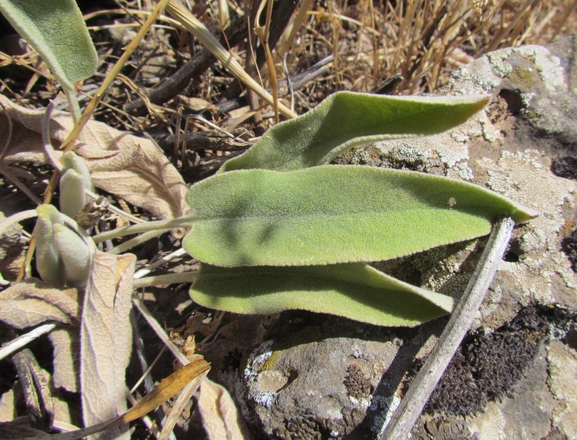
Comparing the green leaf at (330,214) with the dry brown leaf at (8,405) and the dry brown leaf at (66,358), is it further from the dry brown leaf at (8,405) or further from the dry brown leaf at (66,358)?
the dry brown leaf at (8,405)

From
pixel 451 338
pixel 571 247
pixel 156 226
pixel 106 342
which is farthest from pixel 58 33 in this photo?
pixel 571 247

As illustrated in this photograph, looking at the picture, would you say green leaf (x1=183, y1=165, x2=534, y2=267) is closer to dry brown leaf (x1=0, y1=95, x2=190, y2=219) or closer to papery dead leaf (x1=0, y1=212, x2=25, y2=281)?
dry brown leaf (x1=0, y1=95, x2=190, y2=219)

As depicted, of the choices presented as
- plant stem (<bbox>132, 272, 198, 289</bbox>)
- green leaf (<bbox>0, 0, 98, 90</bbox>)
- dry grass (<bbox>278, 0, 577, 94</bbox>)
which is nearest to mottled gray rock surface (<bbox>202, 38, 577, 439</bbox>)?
plant stem (<bbox>132, 272, 198, 289</bbox>)

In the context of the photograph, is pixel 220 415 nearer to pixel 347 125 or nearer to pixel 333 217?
pixel 333 217

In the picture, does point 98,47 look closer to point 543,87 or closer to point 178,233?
point 178,233

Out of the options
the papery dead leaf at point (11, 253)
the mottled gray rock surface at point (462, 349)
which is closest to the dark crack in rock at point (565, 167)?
the mottled gray rock surface at point (462, 349)

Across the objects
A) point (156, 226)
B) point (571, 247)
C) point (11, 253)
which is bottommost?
point (11, 253)
